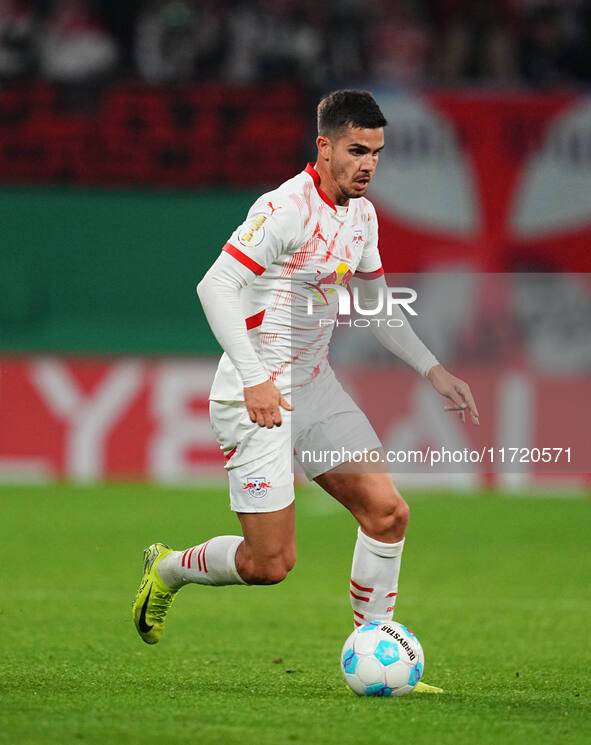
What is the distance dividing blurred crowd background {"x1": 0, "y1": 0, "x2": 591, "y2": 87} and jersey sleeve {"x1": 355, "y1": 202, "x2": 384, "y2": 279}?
7.29 metres

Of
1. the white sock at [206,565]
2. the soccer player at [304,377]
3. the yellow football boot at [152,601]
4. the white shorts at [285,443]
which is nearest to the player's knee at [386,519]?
the soccer player at [304,377]

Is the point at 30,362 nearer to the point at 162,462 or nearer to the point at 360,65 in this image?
the point at 162,462

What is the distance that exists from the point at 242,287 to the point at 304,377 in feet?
1.67

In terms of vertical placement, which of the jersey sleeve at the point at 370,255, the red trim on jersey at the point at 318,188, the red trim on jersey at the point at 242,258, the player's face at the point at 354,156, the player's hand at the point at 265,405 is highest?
the player's face at the point at 354,156

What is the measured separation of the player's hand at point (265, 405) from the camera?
425cm

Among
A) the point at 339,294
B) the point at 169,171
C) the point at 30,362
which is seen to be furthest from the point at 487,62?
the point at 339,294

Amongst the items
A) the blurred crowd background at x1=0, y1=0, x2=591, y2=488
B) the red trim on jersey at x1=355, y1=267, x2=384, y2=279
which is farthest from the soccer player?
the blurred crowd background at x1=0, y1=0, x2=591, y2=488

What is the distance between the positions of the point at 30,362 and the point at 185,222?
1758 millimetres

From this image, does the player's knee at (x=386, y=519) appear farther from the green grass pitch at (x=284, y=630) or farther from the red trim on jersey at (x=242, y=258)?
the red trim on jersey at (x=242, y=258)

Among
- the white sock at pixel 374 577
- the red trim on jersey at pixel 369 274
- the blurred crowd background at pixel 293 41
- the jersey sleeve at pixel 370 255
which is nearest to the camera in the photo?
the white sock at pixel 374 577

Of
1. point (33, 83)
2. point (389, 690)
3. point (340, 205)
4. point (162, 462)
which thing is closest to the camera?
point (389, 690)

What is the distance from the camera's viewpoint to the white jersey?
464 cm

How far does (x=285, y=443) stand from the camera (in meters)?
4.73

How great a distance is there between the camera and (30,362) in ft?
38.0
